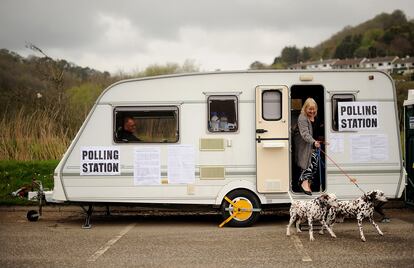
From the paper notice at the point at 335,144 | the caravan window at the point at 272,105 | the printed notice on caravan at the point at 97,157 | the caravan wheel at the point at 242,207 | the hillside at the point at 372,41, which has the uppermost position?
the hillside at the point at 372,41

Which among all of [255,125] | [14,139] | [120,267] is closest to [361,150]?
[255,125]

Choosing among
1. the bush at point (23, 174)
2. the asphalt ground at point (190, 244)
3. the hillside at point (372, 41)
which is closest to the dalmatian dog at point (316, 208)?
the asphalt ground at point (190, 244)

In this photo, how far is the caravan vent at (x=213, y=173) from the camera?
10.2 meters

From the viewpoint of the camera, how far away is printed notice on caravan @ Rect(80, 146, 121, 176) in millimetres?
10273

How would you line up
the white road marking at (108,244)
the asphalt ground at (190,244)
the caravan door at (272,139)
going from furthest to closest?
the caravan door at (272,139), the white road marking at (108,244), the asphalt ground at (190,244)

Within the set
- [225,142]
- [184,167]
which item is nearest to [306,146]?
[225,142]

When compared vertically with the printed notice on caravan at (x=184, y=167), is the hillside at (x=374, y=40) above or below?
above

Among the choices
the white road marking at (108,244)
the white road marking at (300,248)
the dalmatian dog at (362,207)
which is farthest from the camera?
the dalmatian dog at (362,207)

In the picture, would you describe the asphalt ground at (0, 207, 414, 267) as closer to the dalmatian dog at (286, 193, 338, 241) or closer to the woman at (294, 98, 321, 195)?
the dalmatian dog at (286, 193, 338, 241)

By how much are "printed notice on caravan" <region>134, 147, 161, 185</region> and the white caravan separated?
2 centimetres

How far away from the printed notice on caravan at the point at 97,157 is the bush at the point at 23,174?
316cm

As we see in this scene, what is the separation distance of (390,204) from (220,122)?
4683mm

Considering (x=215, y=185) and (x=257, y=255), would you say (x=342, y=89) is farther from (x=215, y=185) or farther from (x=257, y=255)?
(x=257, y=255)

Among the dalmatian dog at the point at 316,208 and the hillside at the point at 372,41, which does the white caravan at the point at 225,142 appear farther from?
the hillside at the point at 372,41
